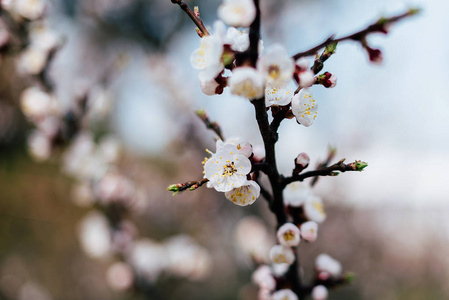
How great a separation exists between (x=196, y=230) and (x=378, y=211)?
3.39m

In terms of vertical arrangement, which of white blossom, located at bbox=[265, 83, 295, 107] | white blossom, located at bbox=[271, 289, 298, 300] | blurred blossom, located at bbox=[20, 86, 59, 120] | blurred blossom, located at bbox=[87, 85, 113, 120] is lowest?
white blossom, located at bbox=[271, 289, 298, 300]

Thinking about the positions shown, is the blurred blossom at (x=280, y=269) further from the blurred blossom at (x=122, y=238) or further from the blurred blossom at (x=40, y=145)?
the blurred blossom at (x=40, y=145)

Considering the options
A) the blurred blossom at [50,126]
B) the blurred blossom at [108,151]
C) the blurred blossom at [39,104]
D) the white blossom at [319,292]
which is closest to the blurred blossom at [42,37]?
the blurred blossom at [39,104]

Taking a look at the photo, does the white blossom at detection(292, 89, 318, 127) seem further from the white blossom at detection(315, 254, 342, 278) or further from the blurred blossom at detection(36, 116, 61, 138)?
the blurred blossom at detection(36, 116, 61, 138)

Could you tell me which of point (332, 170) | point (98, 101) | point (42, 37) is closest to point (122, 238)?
point (98, 101)

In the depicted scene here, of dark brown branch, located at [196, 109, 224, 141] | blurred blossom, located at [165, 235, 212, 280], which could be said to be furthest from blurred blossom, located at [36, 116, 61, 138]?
dark brown branch, located at [196, 109, 224, 141]

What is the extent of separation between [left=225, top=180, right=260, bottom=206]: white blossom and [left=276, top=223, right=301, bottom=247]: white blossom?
15 centimetres

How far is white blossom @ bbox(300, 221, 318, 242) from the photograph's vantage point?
3.35ft

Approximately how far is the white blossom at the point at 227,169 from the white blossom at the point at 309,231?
31 cm

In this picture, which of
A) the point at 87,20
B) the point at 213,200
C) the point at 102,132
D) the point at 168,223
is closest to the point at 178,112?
the point at 213,200

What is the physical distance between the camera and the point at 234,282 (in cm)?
573

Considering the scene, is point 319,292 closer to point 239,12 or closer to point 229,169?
point 229,169

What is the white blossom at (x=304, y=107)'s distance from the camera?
33.9 inches

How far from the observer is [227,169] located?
877 millimetres
